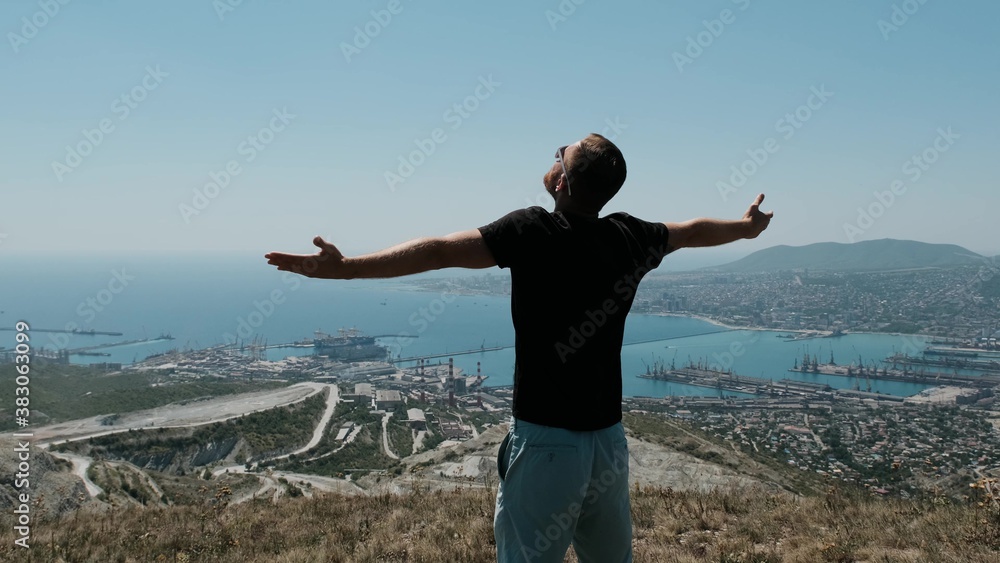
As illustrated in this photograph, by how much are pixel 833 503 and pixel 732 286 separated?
130466 mm

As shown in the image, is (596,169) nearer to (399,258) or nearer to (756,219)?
(399,258)

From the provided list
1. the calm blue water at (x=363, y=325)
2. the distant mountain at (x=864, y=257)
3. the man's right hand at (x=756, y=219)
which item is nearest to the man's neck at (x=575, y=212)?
the man's right hand at (x=756, y=219)

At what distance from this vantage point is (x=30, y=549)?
196 inches

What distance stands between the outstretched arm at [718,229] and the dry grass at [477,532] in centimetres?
257

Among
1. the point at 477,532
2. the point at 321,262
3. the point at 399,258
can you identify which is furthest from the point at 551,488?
the point at 477,532

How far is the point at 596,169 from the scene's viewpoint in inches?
71.9

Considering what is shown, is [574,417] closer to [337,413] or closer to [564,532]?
[564,532]

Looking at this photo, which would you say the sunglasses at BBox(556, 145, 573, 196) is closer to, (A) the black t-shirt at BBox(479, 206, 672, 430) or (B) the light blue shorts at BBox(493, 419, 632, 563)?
(A) the black t-shirt at BBox(479, 206, 672, 430)

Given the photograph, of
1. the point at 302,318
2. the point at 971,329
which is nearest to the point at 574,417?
the point at 971,329

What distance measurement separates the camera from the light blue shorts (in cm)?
176

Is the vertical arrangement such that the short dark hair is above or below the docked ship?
above

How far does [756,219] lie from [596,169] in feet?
4.46

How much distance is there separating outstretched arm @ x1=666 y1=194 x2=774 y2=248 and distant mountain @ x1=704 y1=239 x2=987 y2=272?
135789mm

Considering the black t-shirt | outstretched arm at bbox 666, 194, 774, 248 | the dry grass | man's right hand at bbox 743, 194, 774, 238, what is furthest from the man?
the dry grass
